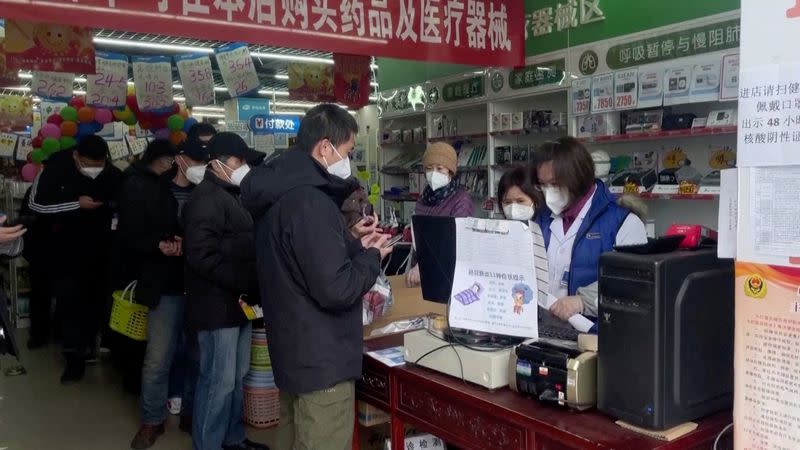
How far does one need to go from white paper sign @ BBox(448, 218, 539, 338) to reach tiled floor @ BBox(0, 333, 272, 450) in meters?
2.09

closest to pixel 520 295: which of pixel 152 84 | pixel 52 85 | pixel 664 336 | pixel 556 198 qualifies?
pixel 664 336

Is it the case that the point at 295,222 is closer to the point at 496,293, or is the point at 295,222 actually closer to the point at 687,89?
the point at 496,293

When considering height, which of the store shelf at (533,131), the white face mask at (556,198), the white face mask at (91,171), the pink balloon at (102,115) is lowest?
the white face mask at (556,198)

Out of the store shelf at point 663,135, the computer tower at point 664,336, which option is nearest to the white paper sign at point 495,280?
the computer tower at point 664,336

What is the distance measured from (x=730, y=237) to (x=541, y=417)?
61 cm

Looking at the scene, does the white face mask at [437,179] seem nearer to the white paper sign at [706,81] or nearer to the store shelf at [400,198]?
the white paper sign at [706,81]

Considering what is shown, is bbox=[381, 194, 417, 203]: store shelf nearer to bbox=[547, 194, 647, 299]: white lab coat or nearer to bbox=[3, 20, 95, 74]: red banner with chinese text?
bbox=[3, 20, 95, 74]: red banner with chinese text

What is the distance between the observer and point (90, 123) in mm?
6492

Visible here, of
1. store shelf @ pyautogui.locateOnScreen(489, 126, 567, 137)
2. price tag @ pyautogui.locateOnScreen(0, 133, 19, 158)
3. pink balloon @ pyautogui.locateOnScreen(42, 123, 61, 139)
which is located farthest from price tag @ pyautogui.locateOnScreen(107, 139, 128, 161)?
store shelf @ pyautogui.locateOnScreen(489, 126, 567, 137)

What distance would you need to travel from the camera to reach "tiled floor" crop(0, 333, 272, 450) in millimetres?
3660

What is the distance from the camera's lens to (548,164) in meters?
2.42

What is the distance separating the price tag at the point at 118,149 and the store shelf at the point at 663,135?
4984mm

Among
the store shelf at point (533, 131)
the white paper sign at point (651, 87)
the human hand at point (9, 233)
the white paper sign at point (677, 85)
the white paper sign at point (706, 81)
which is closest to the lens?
the human hand at point (9, 233)

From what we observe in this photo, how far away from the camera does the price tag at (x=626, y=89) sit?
4.42 meters
